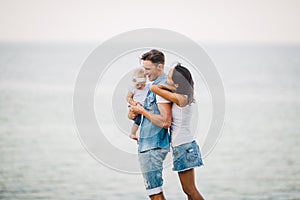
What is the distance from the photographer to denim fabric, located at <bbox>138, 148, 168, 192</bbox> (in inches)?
145

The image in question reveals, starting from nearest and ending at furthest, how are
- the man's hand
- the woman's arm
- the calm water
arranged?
1. the woman's arm
2. the man's hand
3. the calm water

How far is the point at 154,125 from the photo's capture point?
3656 mm

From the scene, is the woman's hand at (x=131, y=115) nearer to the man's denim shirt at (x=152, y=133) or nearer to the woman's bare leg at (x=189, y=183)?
the man's denim shirt at (x=152, y=133)

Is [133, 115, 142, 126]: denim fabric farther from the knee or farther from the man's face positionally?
the knee

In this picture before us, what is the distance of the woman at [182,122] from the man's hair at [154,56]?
76 millimetres

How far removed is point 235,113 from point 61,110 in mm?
3353

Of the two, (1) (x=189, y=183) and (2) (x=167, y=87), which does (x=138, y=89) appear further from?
(1) (x=189, y=183)

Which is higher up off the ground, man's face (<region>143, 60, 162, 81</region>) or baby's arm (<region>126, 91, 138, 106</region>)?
man's face (<region>143, 60, 162, 81</region>)

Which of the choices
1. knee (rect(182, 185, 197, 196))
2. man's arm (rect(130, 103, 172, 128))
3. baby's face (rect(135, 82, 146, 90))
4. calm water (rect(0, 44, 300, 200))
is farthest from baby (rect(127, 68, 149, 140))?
calm water (rect(0, 44, 300, 200))

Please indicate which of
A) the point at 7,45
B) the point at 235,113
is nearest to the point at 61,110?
the point at 235,113

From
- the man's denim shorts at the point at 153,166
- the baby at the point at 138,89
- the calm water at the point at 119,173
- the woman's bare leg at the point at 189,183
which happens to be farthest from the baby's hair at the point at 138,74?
the calm water at the point at 119,173

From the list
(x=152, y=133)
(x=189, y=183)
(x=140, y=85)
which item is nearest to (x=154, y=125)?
(x=152, y=133)

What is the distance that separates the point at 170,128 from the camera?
372 centimetres

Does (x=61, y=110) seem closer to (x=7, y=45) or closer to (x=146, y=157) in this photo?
(x=146, y=157)
